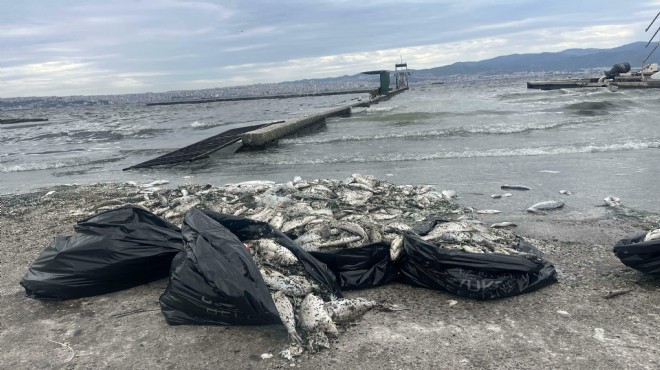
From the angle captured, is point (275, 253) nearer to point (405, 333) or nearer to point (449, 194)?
point (405, 333)

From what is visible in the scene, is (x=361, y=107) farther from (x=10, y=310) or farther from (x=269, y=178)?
(x=10, y=310)

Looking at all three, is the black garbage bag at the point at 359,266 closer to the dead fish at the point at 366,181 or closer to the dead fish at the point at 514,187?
the dead fish at the point at 366,181

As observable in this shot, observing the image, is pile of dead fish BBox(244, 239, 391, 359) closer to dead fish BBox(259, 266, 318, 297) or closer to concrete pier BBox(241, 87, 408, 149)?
dead fish BBox(259, 266, 318, 297)

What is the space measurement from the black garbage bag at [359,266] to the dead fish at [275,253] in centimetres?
30

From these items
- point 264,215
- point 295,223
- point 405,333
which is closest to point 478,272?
point 405,333

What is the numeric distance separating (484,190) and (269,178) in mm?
4625

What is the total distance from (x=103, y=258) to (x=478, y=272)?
3.01m

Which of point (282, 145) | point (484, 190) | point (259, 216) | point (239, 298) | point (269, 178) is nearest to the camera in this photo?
point (239, 298)

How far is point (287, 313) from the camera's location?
2.99 meters

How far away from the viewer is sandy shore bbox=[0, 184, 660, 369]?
2719mm

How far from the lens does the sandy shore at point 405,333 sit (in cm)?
272

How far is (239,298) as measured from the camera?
292cm

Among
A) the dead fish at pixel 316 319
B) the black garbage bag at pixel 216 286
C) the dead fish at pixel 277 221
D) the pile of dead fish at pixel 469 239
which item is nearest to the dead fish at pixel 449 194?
the pile of dead fish at pixel 469 239

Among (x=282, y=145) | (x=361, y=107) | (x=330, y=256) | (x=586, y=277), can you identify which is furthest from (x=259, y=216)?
(x=361, y=107)
